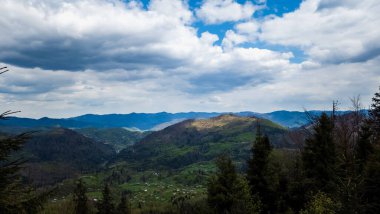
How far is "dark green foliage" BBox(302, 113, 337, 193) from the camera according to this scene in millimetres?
54812

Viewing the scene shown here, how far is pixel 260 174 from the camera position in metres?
57.0

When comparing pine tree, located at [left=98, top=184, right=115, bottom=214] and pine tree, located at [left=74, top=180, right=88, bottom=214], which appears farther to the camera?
pine tree, located at [left=74, top=180, right=88, bottom=214]

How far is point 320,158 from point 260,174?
32.8ft

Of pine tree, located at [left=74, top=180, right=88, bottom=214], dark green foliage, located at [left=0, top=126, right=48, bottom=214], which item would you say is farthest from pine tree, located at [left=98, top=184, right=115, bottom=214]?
dark green foliage, located at [left=0, top=126, right=48, bottom=214]

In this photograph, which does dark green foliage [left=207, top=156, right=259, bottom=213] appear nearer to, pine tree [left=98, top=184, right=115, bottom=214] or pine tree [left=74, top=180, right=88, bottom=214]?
pine tree [left=98, top=184, right=115, bottom=214]

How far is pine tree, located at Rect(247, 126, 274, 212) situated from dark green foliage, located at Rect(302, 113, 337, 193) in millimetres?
6442

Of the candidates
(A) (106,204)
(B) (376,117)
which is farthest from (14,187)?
(A) (106,204)

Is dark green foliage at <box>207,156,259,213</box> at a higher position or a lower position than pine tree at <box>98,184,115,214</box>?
higher

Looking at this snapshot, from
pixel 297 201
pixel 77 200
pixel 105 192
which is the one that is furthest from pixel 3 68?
pixel 77 200

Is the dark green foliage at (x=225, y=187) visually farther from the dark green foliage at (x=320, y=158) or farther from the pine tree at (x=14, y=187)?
the pine tree at (x=14, y=187)

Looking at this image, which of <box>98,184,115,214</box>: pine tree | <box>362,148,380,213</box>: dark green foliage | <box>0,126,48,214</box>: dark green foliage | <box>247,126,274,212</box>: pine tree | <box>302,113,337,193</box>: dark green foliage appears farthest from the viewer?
<box>98,184,115,214</box>: pine tree

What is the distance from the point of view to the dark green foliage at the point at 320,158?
54.8 meters

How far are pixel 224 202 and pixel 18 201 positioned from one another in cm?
4084

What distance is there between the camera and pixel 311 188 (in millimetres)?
54688
